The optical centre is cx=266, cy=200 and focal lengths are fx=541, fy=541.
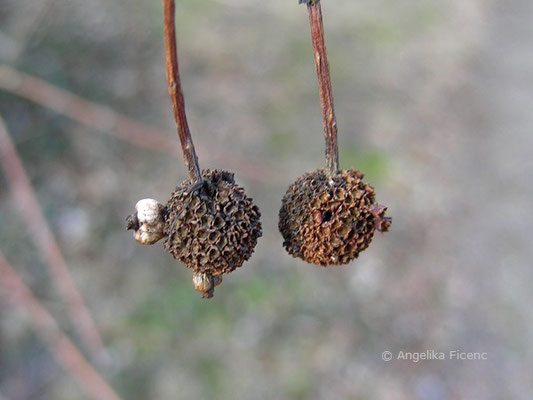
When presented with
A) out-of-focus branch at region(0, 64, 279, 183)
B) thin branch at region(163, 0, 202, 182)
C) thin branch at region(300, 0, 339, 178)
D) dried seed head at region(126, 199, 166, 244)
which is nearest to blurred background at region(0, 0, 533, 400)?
out-of-focus branch at region(0, 64, 279, 183)

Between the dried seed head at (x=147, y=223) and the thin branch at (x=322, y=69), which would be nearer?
the thin branch at (x=322, y=69)

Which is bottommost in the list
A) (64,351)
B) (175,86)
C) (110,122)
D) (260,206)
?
(175,86)

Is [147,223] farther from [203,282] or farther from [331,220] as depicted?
[331,220]

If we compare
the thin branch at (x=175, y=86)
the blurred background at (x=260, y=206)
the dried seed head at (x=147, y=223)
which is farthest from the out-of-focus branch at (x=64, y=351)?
the thin branch at (x=175, y=86)

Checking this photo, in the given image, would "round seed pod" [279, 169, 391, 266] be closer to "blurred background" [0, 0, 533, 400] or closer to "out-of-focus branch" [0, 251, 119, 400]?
"blurred background" [0, 0, 533, 400]

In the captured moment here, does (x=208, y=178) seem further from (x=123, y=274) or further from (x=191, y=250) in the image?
(x=123, y=274)

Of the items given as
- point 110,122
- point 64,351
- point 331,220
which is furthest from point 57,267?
point 331,220

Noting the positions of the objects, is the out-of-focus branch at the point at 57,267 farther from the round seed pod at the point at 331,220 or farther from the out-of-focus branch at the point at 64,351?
the round seed pod at the point at 331,220
